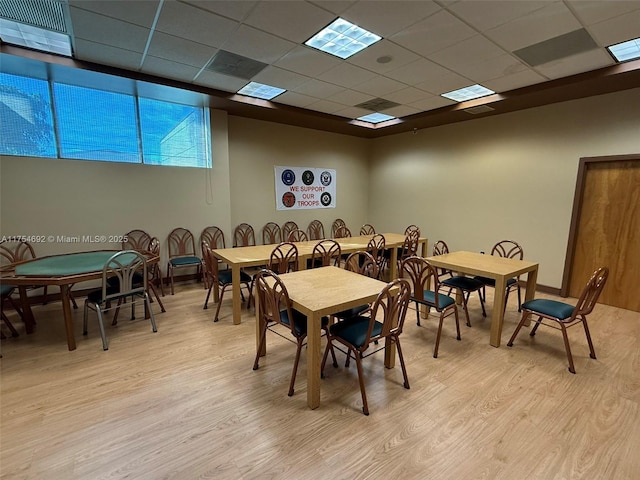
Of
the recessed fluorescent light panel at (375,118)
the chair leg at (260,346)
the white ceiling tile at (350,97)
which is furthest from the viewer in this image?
the recessed fluorescent light panel at (375,118)

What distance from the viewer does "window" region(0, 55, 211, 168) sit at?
3.46 m

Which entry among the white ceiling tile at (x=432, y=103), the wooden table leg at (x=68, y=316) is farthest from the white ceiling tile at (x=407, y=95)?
the wooden table leg at (x=68, y=316)

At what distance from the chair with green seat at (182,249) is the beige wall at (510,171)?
4.10 m

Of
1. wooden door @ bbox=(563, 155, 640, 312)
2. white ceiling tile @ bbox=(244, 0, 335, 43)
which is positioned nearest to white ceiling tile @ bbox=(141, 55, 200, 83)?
white ceiling tile @ bbox=(244, 0, 335, 43)

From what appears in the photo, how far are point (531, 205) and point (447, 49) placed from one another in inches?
113

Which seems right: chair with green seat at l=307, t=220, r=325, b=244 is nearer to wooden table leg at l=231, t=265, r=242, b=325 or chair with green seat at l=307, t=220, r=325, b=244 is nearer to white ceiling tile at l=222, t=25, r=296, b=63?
wooden table leg at l=231, t=265, r=242, b=325

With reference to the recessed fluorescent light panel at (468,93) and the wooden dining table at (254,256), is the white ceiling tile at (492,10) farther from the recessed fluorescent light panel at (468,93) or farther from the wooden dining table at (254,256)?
the wooden dining table at (254,256)

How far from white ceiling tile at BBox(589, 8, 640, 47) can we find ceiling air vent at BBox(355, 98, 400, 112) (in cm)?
231

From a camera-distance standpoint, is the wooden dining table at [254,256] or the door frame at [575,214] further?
the door frame at [575,214]

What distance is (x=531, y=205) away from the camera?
4.48 metres

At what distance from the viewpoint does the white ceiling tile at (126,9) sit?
2188mm

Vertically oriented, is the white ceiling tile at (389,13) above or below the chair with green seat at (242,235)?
above

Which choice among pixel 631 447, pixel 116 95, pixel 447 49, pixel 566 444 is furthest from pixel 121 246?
pixel 631 447

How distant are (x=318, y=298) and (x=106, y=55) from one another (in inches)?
127
